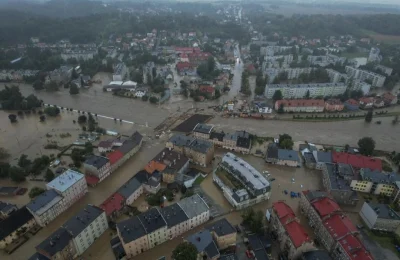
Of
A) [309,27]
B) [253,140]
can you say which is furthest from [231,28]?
[253,140]

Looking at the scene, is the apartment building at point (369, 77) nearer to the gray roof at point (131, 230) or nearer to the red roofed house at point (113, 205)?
the red roofed house at point (113, 205)

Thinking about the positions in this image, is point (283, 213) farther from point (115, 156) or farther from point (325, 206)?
point (115, 156)

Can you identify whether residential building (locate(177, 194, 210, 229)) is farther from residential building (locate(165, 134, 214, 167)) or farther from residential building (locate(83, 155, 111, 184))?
residential building (locate(83, 155, 111, 184))

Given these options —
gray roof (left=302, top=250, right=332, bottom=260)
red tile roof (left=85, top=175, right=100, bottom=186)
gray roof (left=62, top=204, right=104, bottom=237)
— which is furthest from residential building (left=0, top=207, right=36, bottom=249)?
gray roof (left=302, top=250, right=332, bottom=260)

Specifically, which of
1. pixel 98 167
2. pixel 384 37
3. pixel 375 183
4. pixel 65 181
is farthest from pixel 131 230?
pixel 384 37

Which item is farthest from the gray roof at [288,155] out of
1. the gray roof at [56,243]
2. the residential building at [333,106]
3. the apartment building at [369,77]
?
the apartment building at [369,77]
